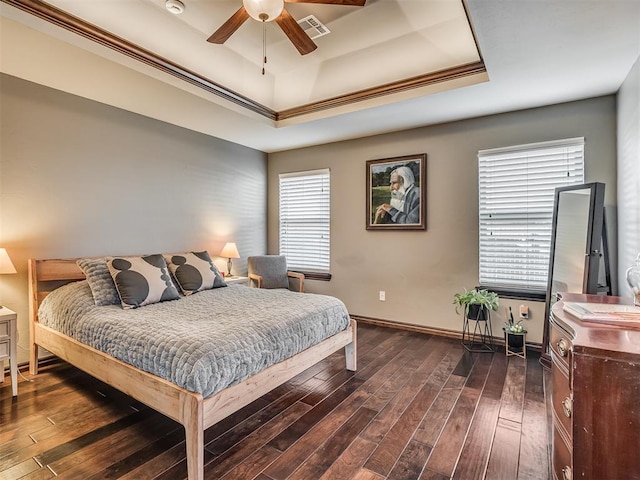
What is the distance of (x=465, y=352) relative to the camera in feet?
11.3

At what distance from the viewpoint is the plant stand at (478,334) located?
3.60 metres

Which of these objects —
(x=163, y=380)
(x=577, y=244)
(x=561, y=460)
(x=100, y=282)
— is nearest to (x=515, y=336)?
(x=577, y=244)

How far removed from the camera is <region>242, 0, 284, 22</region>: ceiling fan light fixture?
1957mm

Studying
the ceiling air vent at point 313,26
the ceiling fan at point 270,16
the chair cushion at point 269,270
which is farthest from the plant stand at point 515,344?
the ceiling air vent at point 313,26

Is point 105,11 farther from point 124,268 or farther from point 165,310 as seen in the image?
point 165,310

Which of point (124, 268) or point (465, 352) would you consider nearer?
point (124, 268)

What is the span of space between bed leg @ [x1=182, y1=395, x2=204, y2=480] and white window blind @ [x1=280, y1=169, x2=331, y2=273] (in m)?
3.35

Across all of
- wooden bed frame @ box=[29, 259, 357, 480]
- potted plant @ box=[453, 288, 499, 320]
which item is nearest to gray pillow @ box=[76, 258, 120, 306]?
wooden bed frame @ box=[29, 259, 357, 480]

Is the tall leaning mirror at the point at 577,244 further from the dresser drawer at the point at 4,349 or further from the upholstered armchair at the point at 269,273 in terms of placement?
the dresser drawer at the point at 4,349

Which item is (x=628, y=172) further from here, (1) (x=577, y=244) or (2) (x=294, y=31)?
(2) (x=294, y=31)

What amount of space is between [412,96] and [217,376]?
289 centimetres

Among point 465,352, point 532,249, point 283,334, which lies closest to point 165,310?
point 283,334

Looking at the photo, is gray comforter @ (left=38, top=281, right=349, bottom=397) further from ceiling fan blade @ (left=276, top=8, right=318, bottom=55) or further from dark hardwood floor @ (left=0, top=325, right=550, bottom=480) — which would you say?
ceiling fan blade @ (left=276, top=8, right=318, bottom=55)

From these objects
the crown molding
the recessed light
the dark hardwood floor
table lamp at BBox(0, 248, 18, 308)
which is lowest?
the dark hardwood floor
